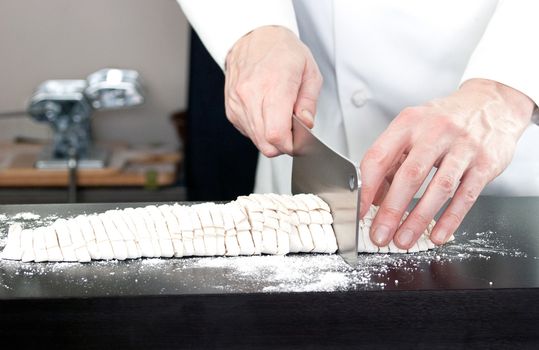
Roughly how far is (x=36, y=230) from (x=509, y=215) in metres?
0.75

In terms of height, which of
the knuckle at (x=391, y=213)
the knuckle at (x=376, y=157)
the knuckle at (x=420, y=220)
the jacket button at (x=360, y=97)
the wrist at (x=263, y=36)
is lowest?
the knuckle at (x=420, y=220)

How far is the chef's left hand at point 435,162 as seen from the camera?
124cm

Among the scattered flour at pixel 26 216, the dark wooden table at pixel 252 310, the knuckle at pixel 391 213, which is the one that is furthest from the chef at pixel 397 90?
the scattered flour at pixel 26 216

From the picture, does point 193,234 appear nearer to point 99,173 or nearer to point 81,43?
point 99,173

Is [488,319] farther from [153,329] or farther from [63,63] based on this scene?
[63,63]

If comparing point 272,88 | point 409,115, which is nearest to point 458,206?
point 409,115

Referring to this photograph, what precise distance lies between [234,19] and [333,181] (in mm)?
549

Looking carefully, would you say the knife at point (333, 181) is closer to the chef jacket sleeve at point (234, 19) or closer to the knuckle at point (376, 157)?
the knuckle at point (376, 157)

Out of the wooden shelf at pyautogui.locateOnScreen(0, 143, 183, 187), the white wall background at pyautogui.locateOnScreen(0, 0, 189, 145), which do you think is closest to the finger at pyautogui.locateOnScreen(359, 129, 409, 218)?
the wooden shelf at pyautogui.locateOnScreen(0, 143, 183, 187)

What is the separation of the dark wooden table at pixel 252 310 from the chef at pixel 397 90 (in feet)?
0.54

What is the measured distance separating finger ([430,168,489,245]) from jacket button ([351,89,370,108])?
0.51 metres

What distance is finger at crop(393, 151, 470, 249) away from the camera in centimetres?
124

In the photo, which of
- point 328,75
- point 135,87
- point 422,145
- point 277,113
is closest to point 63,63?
point 135,87

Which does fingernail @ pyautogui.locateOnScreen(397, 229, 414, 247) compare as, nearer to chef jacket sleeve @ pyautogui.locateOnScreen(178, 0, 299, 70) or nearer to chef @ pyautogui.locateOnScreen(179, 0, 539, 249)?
chef @ pyautogui.locateOnScreen(179, 0, 539, 249)
